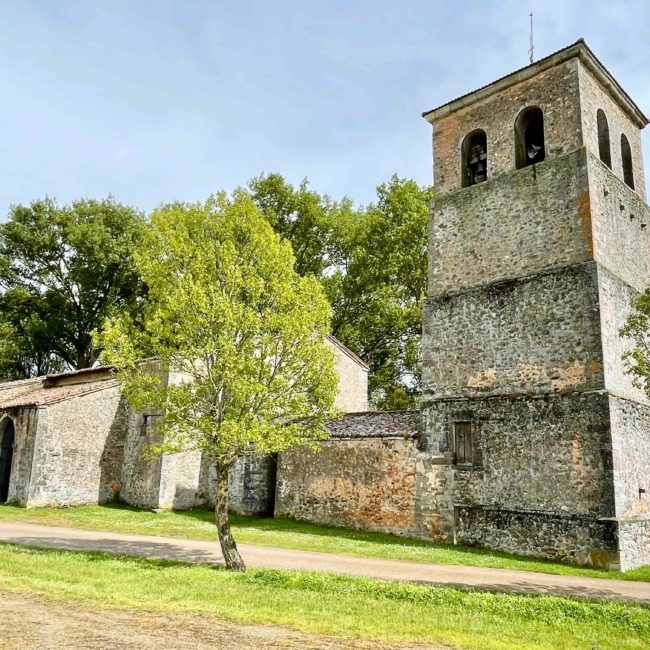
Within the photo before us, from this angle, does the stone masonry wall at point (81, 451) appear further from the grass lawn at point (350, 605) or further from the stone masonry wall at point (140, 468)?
the grass lawn at point (350, 605)

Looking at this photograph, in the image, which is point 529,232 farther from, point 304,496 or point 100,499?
point 100,499

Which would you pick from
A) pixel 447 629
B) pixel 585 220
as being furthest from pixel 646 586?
pixel 585 220

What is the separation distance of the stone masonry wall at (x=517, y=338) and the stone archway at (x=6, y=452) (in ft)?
56.8

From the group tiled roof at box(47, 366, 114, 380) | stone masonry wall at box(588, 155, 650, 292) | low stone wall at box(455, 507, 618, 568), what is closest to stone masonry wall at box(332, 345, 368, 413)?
tiled roof at box(47, 366, 114, 380)

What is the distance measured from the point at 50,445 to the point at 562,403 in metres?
18.7

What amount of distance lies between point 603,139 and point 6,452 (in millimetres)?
25381

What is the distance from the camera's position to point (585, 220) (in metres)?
Answer: 17.0

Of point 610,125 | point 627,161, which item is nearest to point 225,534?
point 610,125

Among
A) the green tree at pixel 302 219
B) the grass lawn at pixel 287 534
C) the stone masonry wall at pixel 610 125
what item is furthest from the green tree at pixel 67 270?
the stone masonry wall at pixel 610 125

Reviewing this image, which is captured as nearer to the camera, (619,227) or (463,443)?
(463,443)

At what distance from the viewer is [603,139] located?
19.5m

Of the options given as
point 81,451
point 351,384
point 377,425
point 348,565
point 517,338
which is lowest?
point 348,565

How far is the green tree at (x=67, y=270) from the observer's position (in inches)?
1478

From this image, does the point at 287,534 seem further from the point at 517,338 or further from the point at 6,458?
the point at 6,458
